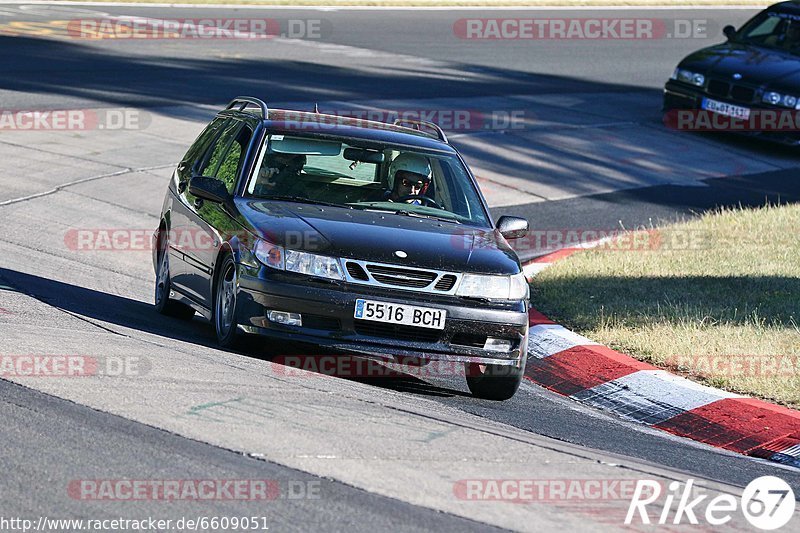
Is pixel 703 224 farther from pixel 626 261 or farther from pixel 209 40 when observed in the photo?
pixel 209 40

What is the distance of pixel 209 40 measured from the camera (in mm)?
27359

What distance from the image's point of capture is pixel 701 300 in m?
11.0

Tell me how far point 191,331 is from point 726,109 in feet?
42.5

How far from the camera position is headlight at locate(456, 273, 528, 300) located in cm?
822

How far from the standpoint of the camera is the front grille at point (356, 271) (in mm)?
8086

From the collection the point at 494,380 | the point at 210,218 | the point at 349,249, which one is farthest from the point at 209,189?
the point at 494,380

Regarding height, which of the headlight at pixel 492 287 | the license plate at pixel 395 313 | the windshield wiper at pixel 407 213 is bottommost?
the license plate at pixel 395 313

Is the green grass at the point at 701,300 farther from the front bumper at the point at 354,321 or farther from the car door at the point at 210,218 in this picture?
the car door at the point at 210,218

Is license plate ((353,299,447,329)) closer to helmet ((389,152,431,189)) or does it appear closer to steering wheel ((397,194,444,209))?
steering wheel ((397,194,444,209))

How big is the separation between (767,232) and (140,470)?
9.82m

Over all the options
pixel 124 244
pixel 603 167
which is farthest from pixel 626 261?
pixel 603 167

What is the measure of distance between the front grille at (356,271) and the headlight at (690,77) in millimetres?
13933

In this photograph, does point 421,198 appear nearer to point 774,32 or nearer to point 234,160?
point 234,160

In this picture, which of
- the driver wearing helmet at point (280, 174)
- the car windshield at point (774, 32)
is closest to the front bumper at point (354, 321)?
the driver wearing helmet at point (280, 174)
